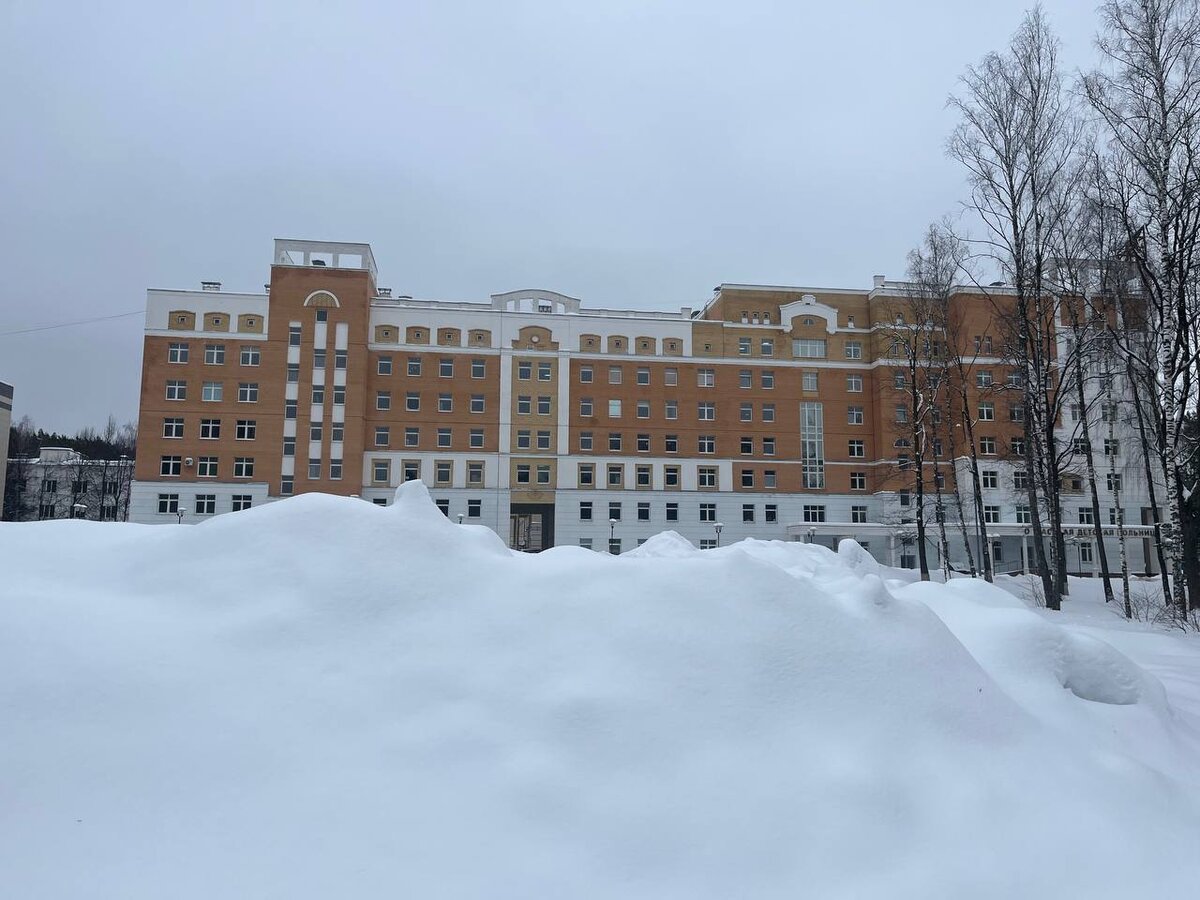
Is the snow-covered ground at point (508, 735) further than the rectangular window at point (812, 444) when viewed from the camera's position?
No

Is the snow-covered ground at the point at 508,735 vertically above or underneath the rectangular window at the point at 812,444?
underneath

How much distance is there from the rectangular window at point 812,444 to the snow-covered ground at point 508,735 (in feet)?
174

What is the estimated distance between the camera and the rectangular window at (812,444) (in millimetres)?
58541

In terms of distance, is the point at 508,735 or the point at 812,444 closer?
the point at 508,735

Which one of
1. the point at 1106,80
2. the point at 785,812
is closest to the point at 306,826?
the point at 785,812

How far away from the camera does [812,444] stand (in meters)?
59.0

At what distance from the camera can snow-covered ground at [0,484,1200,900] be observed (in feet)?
12.9

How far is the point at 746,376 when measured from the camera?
2335 inches

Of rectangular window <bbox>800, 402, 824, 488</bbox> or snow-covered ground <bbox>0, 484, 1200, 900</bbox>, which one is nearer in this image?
snow-covered ground <bbox>0, 484, 1200, 900</bbox>

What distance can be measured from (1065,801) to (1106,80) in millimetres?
20060

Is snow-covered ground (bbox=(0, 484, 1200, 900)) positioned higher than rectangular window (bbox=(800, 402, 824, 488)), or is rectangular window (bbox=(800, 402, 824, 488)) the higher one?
rectangular window (bbox=(800, 402, 824, 488))

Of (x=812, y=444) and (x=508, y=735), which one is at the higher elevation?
(x=812, y=444)

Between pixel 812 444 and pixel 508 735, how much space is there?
56728mm

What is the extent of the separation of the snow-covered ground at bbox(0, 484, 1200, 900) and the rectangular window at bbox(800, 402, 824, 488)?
174 feet
